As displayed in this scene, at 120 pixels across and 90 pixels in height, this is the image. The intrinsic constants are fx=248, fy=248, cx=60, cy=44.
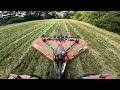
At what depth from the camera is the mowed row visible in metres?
4.41

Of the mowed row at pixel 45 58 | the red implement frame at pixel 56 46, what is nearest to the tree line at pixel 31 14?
the mowed row at pixel 45 58

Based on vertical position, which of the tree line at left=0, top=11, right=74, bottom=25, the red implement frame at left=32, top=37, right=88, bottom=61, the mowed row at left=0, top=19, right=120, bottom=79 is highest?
the tree line at left=0, top=11, right=74, bottom=25

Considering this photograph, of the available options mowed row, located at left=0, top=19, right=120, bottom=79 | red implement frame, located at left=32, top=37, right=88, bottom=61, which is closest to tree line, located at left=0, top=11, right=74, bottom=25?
mowed row, located at left=0, top=19, right=120, bottom=79

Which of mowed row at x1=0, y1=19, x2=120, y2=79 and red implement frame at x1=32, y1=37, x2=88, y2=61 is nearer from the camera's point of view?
mowed row at x1=0, y1=19, x2=120, y2=79

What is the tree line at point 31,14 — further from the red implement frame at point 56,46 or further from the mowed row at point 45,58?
the red implement frame at point 56,46

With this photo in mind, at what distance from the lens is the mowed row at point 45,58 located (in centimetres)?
441

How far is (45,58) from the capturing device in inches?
199

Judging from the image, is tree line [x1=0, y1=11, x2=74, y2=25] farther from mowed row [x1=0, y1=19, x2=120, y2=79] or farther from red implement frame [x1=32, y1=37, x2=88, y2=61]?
red implement frame [x1=32, y1=37, x2=88, y2=61]

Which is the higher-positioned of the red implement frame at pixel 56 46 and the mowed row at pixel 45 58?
A: the mowed row at pixel 45 58
